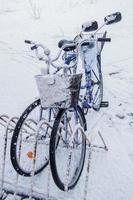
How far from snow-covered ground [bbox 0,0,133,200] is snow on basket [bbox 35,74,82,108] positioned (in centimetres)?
88

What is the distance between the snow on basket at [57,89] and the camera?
10.6ft

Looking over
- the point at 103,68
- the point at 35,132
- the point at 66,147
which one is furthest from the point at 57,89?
the point at 103,68

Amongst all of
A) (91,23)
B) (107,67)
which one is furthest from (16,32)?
(91,23)

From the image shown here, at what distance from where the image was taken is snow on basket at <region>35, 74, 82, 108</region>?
10.6 feet

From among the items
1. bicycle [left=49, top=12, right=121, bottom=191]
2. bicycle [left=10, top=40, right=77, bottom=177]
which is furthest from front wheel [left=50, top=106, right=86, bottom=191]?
bicycle [left=10, top=40, right=77, bottom=177]

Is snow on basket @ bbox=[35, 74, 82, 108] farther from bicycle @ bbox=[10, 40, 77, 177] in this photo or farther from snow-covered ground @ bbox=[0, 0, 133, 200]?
snow-covered ground @ bbox=[0, 0, 133, 200]

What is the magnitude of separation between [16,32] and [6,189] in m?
6.48

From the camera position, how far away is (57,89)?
327 centimetres

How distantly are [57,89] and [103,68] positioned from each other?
427 cm

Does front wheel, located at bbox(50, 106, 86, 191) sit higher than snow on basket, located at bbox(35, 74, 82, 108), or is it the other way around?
snow on basket, located at bbox(35, 74, 82, 108)

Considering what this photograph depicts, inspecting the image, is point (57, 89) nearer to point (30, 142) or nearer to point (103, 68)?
point (30, 142)

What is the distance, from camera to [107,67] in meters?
7.49

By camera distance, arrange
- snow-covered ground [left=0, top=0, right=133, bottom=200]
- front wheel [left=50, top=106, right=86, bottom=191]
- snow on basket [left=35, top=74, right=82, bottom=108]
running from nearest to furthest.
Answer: snow on basket [left=35, top=74, right=82, bottom=108], front wheel [left=50, top=106, right=86, bottom=191], snow-covered ground [left=0, top=0, right=133, bottom=200]

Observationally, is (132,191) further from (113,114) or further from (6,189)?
(113,114)
